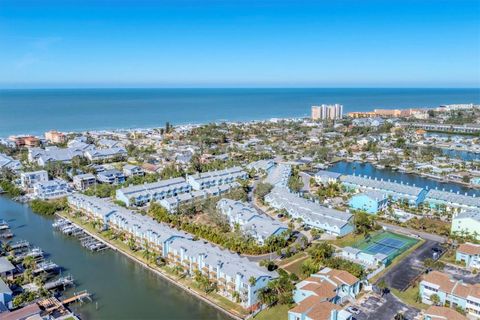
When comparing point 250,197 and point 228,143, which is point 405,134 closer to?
point 228,143

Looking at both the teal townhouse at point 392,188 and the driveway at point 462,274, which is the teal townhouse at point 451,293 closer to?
the driveway at point 462,274

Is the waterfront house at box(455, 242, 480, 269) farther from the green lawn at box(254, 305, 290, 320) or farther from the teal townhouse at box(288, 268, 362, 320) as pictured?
the green lawn at box(254, 305, 290, 320)

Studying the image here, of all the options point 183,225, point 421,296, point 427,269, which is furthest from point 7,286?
point 427,269

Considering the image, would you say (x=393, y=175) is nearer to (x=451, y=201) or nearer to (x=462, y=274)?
(x=451, y=201)

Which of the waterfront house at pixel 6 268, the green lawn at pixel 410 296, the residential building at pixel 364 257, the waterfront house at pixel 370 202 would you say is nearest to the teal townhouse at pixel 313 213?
the residential building at pixel 364 257

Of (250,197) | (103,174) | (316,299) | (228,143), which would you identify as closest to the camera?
(316,299)

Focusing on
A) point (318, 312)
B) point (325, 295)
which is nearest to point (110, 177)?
point (325, 295)
